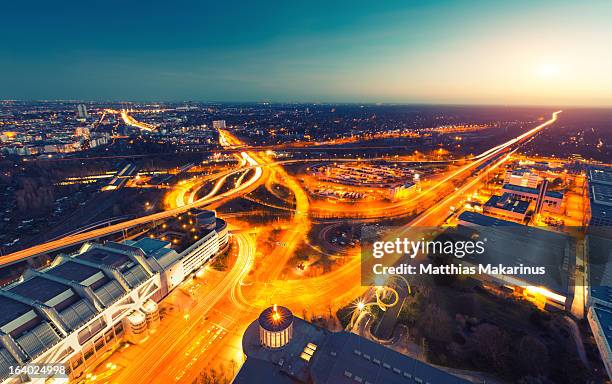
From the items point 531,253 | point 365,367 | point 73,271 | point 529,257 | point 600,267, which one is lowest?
point 600,267

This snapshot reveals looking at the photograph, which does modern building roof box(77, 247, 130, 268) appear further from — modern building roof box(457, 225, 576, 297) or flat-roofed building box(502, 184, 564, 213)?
flat-roofed building box(502, 184, 564, 213)

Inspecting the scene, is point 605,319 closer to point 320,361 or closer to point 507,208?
point 320,361

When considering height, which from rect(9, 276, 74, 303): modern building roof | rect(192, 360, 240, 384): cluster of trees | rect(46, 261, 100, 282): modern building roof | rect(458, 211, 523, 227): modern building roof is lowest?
rect(192, 360, 240, 384): cluster of trees

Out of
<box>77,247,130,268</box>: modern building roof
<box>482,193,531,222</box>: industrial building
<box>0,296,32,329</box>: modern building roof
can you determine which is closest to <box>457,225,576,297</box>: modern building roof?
<box>482,193,531,222</box>: industrial building

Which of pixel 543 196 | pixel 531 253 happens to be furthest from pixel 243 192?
pixel 543 196

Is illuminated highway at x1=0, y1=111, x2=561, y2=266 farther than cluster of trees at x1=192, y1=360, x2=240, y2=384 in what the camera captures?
Yes
